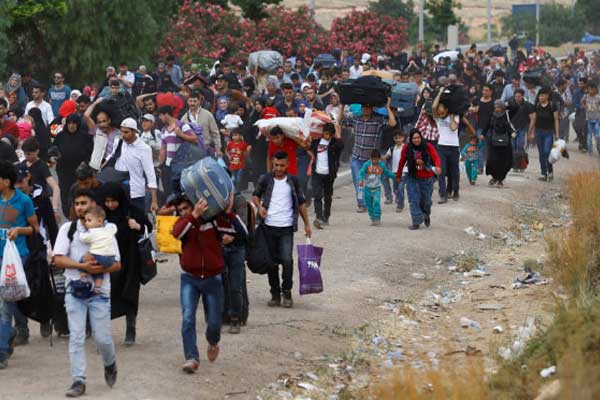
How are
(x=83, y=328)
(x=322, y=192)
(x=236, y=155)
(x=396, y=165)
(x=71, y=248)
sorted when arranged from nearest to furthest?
1. (x=83, y=328)
2. (x=71, y=248)
3. (x=322, y=192)
4. (x=396, y=165)
5. (x=236, y=155)

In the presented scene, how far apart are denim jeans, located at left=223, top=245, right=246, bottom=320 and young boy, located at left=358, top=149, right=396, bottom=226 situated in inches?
254

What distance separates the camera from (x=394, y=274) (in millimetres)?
15398

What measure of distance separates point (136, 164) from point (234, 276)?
220 centimetres

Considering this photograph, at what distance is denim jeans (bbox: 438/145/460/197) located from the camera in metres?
20.2

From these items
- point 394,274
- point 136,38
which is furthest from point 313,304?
point 136,38

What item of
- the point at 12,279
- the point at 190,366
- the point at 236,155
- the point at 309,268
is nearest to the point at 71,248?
the point at 12,279

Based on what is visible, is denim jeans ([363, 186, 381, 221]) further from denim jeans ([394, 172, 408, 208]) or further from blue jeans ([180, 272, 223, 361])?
blue jeans ([180, 272, 223, 361])

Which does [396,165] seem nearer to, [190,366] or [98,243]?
[190,366]

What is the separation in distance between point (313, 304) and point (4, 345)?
3754 mm

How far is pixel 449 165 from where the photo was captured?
20312 millimetres

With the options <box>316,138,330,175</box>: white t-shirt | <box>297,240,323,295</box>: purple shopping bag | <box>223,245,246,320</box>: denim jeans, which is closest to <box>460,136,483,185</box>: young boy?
<box>316,138,330,175</box>: white t-shirt

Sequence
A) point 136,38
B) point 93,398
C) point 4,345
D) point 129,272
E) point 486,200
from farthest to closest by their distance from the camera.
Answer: point 136,38 → point 486,200 → point 129,272 → point 4,345 → point 93,398

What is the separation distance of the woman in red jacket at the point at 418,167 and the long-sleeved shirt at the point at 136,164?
488 cm

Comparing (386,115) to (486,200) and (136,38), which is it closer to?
(486,200)
